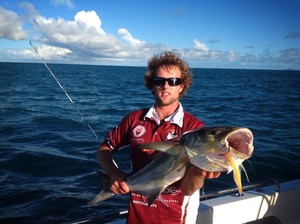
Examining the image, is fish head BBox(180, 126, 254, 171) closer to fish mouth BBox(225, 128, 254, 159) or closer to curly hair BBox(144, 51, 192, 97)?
fish mouth BBox(225, 128, 254, 159)

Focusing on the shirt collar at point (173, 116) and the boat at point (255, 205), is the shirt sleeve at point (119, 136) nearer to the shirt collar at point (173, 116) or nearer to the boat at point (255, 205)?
the shirt collar at point (173, 116)

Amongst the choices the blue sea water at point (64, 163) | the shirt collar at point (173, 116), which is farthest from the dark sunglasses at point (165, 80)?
the blue sea water at point (64, 163)

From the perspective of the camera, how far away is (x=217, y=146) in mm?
2486

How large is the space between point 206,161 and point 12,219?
20.0 feet

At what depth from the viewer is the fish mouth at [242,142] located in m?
2.40

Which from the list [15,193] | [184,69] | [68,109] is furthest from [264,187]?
[68,109]

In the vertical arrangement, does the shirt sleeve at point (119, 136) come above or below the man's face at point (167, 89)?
below

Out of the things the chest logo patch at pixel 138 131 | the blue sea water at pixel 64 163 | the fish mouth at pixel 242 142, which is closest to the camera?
the fish mouth at pixel 242 142

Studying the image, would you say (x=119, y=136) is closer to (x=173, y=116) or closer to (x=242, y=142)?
(x=173, y=116)

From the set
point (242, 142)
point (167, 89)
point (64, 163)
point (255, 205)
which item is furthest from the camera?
point (64, 163)

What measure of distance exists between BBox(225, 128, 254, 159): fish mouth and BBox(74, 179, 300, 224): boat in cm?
209

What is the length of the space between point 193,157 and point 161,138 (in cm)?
78

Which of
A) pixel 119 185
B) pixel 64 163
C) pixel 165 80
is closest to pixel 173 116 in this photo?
pixel 165 80

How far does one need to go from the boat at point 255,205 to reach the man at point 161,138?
1.05m
